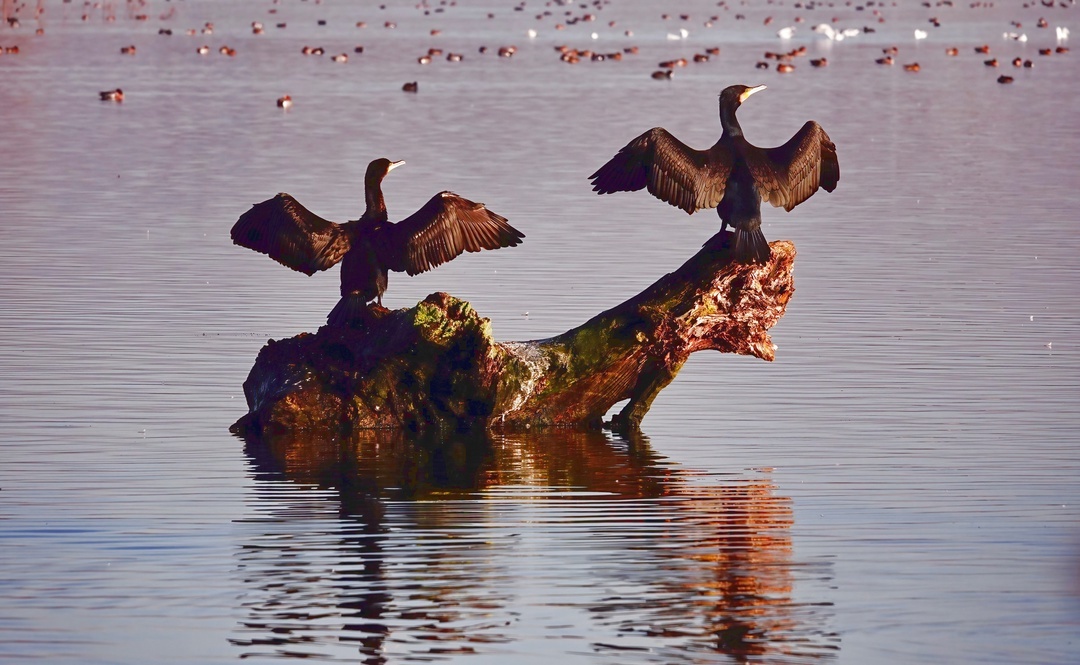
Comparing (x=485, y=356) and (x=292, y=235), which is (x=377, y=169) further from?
(x=485, y=356)

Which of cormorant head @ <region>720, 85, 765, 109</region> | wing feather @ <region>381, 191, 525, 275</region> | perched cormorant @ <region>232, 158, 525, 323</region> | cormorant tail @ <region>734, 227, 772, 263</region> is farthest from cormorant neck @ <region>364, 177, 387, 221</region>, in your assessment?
cormorant head @ <region>720, 85, 765, 109</region>

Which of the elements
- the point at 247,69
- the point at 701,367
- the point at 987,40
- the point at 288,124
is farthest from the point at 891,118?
the point at 987,40

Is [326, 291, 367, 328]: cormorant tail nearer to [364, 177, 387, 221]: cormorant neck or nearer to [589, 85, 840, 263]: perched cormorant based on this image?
[364, 177, 387, 221]: cormorant neck

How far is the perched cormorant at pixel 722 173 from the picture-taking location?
1472 cm

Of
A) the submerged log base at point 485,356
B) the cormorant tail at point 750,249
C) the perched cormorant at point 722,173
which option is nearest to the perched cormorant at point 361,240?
the submerged log base at point 485,356

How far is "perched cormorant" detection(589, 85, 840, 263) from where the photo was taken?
14.7m

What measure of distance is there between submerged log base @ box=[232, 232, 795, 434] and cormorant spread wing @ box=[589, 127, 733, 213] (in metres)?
0.47

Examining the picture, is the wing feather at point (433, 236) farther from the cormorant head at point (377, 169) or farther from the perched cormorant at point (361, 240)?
the cormorant head at point (377, 169)

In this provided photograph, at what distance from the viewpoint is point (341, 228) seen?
14734mm

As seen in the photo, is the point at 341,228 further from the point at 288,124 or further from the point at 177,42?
the point at 177,42

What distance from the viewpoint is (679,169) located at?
14.8m

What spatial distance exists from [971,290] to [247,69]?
50183 mm

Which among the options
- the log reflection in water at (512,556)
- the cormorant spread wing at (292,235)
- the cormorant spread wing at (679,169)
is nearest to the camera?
the log reflection in water at (512,556)

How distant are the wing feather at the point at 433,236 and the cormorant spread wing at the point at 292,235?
36cm
